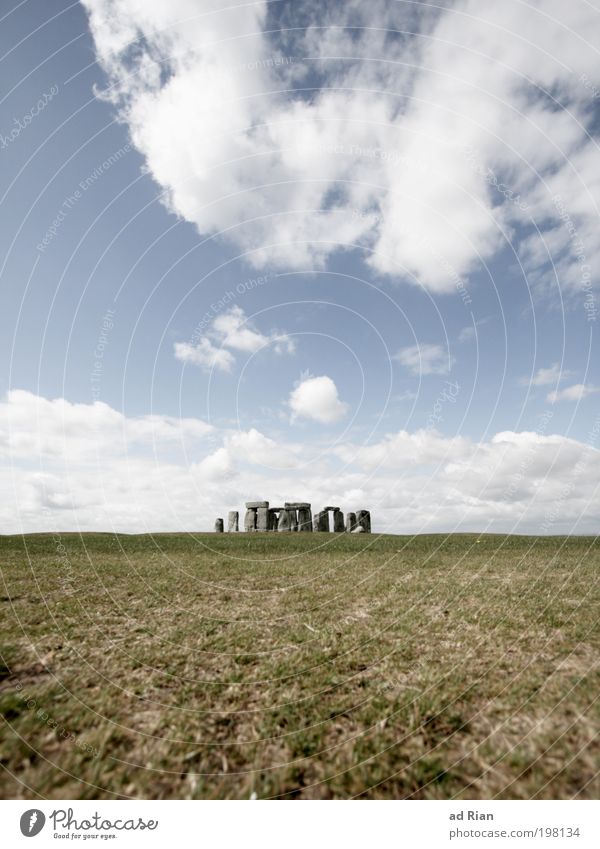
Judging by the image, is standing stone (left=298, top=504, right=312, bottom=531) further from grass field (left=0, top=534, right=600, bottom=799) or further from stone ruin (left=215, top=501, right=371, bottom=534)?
grass field (left=0, top=534, right=600, bottom=799)

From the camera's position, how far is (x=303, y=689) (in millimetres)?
6430

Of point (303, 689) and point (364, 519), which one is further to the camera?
point (364, 519)

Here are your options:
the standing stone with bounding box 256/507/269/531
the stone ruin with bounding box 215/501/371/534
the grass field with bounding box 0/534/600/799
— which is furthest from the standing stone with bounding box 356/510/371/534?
the grass field with bounding box 0/534/600/799

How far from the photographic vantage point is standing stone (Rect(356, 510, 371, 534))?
41625 millimetres

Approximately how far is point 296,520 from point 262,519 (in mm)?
3348

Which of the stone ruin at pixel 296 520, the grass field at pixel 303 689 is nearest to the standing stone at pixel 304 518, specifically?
the stone ruin at pixel 296 520

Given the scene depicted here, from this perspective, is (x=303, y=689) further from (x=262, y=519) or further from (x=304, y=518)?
(x=262, y=519)

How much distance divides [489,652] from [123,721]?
597cm

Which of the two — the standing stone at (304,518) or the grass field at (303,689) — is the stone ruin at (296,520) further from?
the grass field at (303,689)

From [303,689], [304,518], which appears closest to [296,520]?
[304,518]

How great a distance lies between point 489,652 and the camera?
7684 millimetres

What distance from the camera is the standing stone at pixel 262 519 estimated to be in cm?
4244
